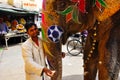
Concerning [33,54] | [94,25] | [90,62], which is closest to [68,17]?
[94,25]

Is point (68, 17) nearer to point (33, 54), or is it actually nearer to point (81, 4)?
point (81, 4)

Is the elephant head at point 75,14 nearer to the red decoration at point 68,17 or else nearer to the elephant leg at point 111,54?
the red decoration at point 68,17

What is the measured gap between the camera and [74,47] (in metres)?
8.38

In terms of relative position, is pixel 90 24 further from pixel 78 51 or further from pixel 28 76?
pixel 78 51

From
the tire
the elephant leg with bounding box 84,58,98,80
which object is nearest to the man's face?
the elephant leg with bounding box 84,58,98,80

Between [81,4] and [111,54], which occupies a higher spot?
[81,4]

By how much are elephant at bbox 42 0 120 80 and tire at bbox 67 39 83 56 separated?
5.28m

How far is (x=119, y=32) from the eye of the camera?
2.46 meters

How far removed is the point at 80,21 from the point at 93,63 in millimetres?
1037

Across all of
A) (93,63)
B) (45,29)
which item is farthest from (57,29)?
(93,63)

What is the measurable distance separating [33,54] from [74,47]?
19.2 feet

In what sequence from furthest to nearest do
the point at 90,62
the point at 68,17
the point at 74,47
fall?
the point at 74,47, the point at 90,62, the point at 68,17

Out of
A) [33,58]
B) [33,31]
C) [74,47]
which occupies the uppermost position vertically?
[33,31]

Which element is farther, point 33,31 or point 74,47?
point 74,47
